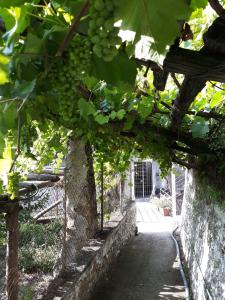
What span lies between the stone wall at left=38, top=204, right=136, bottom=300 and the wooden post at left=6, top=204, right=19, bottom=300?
0.63 m

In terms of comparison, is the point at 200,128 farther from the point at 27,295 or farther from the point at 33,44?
the point at 33,44

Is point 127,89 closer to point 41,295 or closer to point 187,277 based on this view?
point 41,295

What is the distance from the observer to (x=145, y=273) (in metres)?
6.82

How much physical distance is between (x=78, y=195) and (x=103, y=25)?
209 inches

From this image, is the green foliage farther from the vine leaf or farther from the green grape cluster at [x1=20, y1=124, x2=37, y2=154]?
the green grape cluster at [x1=20, y1=124, x2=37, y2=154]

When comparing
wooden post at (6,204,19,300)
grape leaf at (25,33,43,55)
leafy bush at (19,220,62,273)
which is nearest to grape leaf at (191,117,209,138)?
wooden post at (6,204,19,300)

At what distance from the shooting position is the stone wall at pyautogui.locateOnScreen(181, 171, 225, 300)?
3713 millimetres

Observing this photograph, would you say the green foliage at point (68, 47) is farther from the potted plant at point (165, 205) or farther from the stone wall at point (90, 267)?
the potted plant at point (165, 205)

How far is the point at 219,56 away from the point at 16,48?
2.38 feet

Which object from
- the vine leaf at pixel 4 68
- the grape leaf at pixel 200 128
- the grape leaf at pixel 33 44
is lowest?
the vine leaf at pixel 4 68

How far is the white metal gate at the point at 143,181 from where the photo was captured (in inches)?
777

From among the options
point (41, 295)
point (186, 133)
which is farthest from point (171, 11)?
point (41, 295)

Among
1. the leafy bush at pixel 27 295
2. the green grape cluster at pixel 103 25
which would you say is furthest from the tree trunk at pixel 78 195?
the green grape cluster at pixel 103 25

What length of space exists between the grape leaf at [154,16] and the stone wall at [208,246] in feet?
10.4
